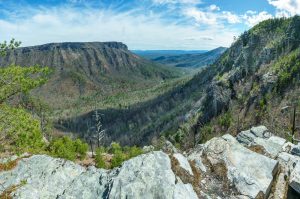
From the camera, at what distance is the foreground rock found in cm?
1809

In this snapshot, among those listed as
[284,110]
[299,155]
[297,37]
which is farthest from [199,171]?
[297,37]

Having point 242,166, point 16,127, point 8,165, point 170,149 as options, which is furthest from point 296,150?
point 8,165

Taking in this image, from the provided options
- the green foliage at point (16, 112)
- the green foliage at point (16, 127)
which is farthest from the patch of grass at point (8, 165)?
the green foliage at point (16, 127)

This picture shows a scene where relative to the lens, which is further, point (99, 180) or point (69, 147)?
point (69, 147)

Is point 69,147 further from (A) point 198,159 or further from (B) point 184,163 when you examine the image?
(B) point 184,163

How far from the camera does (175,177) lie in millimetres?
19281

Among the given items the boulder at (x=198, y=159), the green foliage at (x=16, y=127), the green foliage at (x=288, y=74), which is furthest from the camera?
the green foliage at (x=288, y=74)

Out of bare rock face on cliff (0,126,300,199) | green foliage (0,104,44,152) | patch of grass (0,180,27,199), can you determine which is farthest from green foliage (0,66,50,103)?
bare rock face on cliff (0,126,300,199)

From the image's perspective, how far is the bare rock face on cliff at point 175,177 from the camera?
18578 mm

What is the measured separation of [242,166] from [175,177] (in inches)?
232

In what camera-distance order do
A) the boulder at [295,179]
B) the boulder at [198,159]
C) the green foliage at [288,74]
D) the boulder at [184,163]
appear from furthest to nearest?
1. the green foliage at [288,74]
2. the boulder at [198,159]
3. the boulder at [184,163]
4. the boulder at [295,179]

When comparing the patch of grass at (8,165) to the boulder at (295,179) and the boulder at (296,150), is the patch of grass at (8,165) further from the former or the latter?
the boulder at (296,150)

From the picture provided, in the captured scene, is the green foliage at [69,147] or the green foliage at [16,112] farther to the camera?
the green foliage at [69,147]

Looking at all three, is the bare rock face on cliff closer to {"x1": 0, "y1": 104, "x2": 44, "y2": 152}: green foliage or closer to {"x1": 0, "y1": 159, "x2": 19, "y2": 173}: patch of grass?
{"x1": 0, "y1": 159, "x2": 19, "y2": 173}: patch of grass
